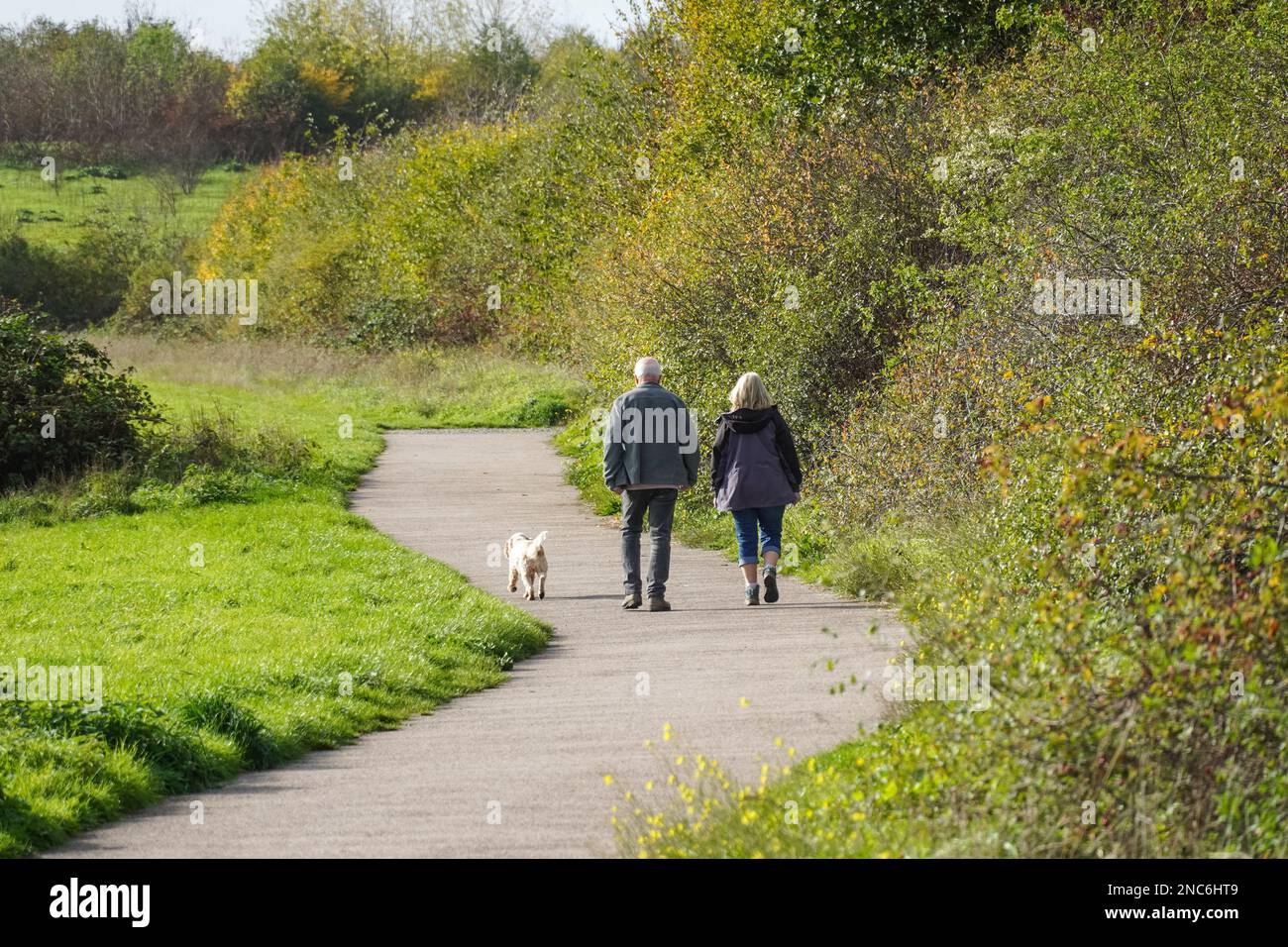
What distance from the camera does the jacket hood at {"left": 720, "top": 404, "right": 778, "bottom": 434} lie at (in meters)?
14.0

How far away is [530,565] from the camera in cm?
1475

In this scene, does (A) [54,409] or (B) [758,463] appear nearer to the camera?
(B) [758,463]

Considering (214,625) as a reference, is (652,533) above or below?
above

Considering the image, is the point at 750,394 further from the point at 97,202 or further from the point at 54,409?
the point at 97,202

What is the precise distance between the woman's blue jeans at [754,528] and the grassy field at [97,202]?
58.6 metres

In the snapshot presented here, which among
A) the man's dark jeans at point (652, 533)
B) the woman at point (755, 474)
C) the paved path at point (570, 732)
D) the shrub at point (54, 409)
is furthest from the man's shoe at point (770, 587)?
the shrub at point (54, 409)

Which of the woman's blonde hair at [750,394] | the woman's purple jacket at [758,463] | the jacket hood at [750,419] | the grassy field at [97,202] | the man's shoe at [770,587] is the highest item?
the grassy field at [97,202]

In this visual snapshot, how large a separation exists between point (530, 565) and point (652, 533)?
1.34 m

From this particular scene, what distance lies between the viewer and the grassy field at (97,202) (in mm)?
69375

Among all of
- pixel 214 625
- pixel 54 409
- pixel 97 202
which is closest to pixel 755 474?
pixel 214 625

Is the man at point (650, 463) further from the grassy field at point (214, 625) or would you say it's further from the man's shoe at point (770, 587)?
the grassy field at point (214, 625)

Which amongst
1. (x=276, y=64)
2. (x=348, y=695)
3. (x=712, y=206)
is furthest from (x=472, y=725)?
(x=276, y=64)

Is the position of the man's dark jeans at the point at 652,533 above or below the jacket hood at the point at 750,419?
below
